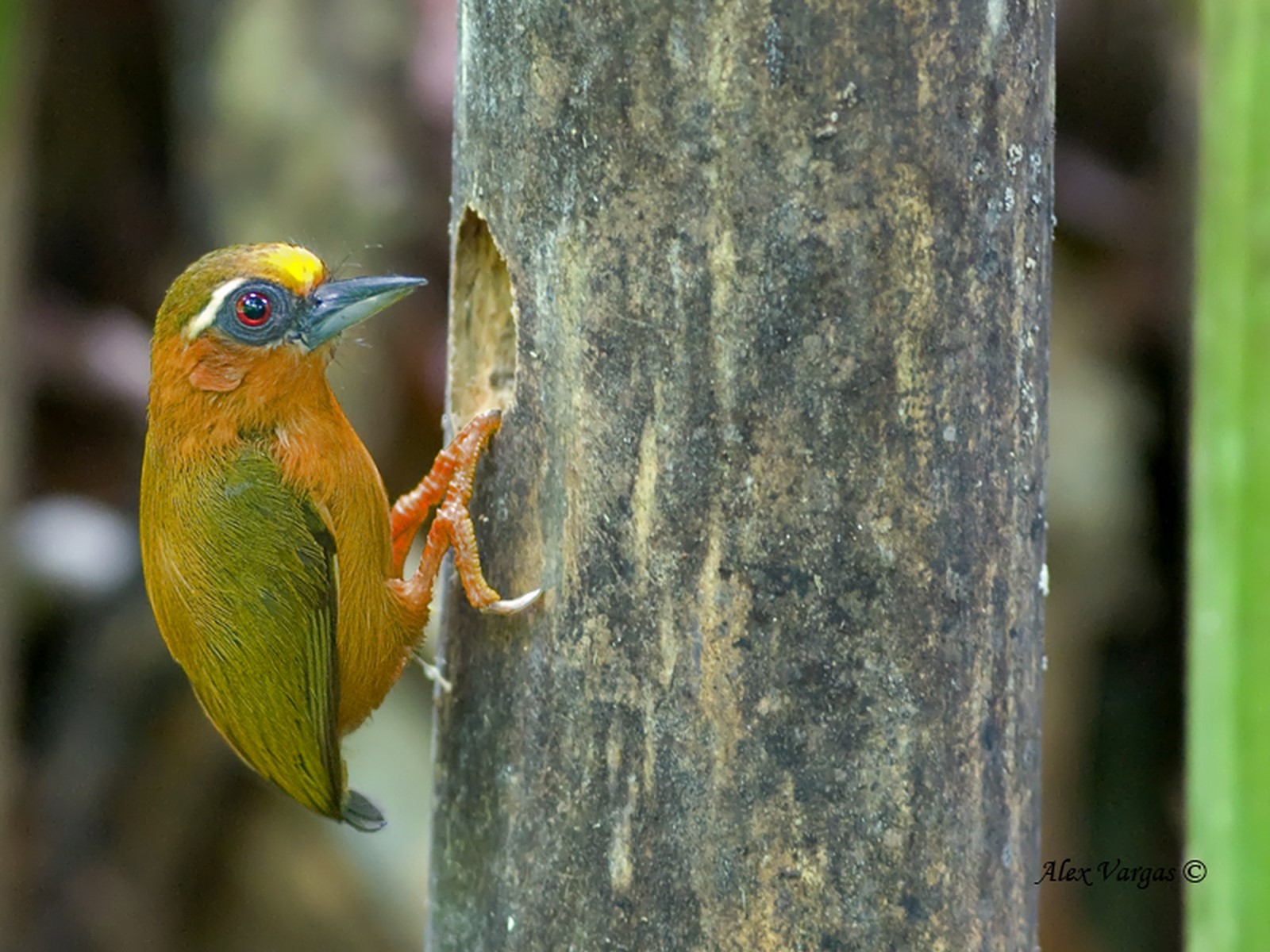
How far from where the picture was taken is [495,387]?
279 cm

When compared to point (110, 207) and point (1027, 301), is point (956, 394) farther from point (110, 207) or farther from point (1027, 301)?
point (110, 207)

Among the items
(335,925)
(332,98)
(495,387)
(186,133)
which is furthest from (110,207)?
(495,387)

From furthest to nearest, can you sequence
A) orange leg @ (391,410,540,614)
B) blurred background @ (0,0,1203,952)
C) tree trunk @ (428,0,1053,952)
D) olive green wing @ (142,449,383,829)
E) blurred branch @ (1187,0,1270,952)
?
blurred background @ (0,0,1203,952), blurred branch @ (1187,0,1270,952), olive green wing @ (142,449,383,829), orange leg @ (391,410,540,614), tree trunk @ (428,0,1053,952)

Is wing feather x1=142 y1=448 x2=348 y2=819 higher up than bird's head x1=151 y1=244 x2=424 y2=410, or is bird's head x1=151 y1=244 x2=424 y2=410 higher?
bird's head x1=151 y1=244 x2=424 y2=410

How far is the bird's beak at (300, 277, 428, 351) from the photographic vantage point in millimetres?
3031

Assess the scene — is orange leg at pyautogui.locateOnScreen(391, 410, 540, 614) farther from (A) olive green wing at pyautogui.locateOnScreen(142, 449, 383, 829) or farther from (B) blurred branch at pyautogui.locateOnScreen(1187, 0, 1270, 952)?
(B) blurred branch at pyautogui.locateOnScreen(1187, 0, 1270, 952)

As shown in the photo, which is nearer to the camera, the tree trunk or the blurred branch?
the tree trunk

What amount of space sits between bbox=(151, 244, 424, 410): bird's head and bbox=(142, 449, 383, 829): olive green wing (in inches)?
6.3

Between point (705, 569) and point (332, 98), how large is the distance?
3.79 metres

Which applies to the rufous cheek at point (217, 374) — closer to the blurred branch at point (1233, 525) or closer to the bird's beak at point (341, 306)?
the bird's beak at point (341, 306)
